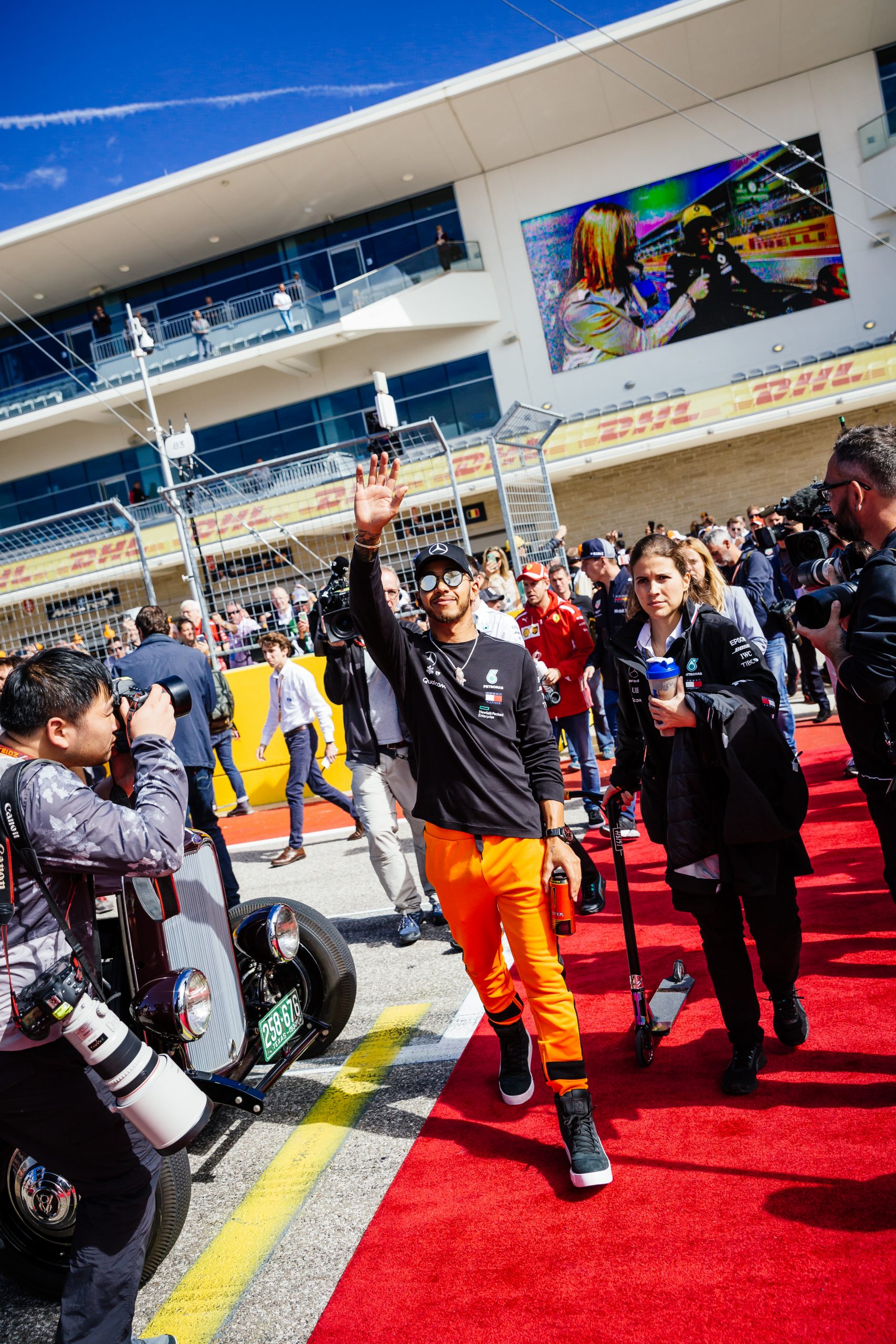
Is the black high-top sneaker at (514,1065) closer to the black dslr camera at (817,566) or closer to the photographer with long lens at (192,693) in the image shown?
the black dslr camera at (817,566)

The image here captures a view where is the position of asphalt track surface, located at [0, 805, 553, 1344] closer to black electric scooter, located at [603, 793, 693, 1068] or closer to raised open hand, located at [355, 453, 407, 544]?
black electric scooter, located at [603, 793, 693, 1068]

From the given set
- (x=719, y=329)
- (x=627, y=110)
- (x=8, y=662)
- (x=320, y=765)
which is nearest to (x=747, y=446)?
(x=719, y=329)

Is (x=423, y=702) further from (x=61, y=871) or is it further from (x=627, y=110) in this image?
(x=627, y=110)

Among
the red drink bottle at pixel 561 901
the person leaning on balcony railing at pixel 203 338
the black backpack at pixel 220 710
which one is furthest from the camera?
the person leaning on balcony railing at pixel 203 338

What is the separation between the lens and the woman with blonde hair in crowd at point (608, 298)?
79.8ft

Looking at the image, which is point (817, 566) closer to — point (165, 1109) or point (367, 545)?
point (367, 545)

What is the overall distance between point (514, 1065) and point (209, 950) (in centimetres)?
121

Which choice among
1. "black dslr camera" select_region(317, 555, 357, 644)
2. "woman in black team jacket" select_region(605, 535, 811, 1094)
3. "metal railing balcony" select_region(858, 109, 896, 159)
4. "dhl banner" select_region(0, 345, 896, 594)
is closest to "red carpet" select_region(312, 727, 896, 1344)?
"woman in black team jacket" select_region(605, 535, 811, 1094)

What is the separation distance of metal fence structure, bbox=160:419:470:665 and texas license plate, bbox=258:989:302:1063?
5.80 metres

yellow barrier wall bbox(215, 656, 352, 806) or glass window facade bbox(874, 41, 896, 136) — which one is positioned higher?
glass window facade bbox(874, 41, 896, 136)

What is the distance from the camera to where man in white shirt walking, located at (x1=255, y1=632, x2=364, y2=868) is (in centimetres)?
791

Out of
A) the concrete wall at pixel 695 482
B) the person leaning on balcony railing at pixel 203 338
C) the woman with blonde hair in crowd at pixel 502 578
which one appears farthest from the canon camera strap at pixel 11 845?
the person leaning on balcony railing at pixel 203 338

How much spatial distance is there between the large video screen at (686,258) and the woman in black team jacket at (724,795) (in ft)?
76.3

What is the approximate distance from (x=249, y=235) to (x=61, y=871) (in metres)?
29.0
